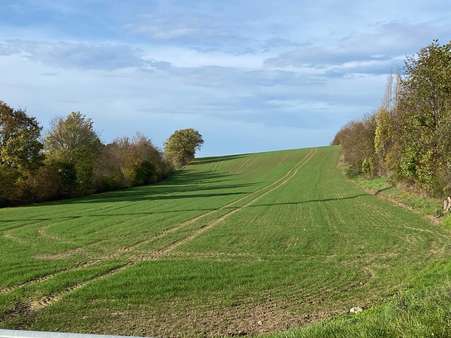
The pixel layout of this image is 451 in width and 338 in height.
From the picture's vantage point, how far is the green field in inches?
447

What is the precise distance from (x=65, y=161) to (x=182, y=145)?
263ft

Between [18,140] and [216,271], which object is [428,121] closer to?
[216,271]

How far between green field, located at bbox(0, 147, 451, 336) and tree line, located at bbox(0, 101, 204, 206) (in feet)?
80.3

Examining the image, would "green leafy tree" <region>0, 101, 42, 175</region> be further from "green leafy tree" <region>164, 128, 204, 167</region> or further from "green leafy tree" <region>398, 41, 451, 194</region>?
"green leafy tree" <region>164, 128, 204, 167</region>

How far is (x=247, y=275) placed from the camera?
16.1 m

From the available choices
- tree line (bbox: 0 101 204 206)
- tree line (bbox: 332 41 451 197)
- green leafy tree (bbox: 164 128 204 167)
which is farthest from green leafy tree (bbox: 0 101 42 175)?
green leafy tree (bbox: 164 128 204 167)

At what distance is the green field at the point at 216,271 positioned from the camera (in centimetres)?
1134

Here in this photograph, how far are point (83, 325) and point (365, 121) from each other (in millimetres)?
73737

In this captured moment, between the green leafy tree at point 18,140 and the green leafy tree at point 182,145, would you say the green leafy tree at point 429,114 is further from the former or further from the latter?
the green leafy tree at point 182,145

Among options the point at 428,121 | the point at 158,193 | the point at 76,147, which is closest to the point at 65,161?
the point at 76,147

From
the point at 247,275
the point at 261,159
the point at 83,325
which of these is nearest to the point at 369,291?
the point at 247,275

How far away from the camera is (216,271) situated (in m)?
16.8

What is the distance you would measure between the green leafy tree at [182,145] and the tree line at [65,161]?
3105 centimetres

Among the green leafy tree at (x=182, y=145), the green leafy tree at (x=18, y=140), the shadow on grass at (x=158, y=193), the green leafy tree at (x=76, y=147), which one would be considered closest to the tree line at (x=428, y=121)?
the shadow on grass at (x=158, y=193)
